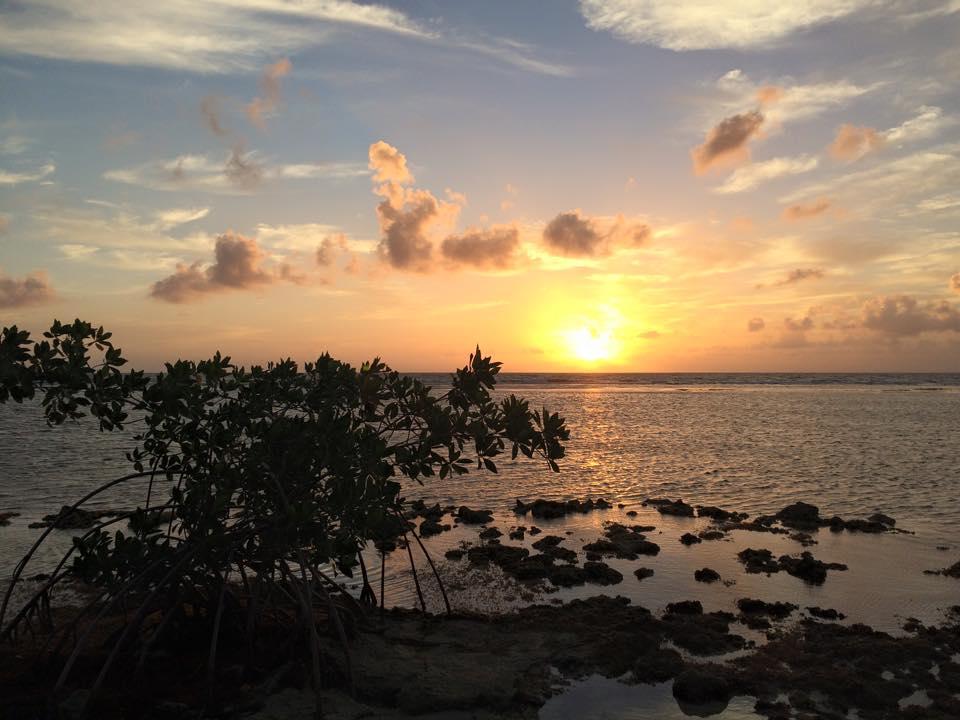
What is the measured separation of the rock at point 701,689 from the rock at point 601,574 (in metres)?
5.55

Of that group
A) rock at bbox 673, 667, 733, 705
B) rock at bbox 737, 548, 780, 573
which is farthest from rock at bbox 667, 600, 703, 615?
rock at bbox 737, 548, 780, 573

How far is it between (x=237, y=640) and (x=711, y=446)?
37.9 meters

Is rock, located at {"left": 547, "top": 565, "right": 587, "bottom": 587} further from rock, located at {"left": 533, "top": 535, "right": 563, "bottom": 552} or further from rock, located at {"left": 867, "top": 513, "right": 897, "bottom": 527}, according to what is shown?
rock, located at {"left": 867, "top": 513, "right": 897, "bottom": 527}

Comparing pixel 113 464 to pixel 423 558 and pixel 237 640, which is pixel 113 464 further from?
pixel 237 640

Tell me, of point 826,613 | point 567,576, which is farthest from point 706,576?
point 567,576

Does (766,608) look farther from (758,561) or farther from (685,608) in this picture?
(758,561)

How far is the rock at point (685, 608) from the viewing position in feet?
46.5

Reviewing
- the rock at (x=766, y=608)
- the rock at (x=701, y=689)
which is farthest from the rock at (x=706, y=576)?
the rock at (x=701, y=689)

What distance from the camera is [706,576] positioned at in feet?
54.7

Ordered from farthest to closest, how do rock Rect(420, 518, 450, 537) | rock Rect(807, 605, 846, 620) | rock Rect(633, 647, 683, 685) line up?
rock Rect(420, 518, 450, 537)
rock Rect(807, 605, 846, 620)
rock Rect(633, 647, 683, 685)

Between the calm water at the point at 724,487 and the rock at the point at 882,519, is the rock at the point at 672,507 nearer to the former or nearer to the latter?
the calm water at the point at 724,487

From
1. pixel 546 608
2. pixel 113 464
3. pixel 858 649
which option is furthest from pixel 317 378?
pixel 113 464

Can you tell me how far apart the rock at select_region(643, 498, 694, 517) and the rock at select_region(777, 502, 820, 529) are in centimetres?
306

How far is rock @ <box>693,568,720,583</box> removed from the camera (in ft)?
54.3
